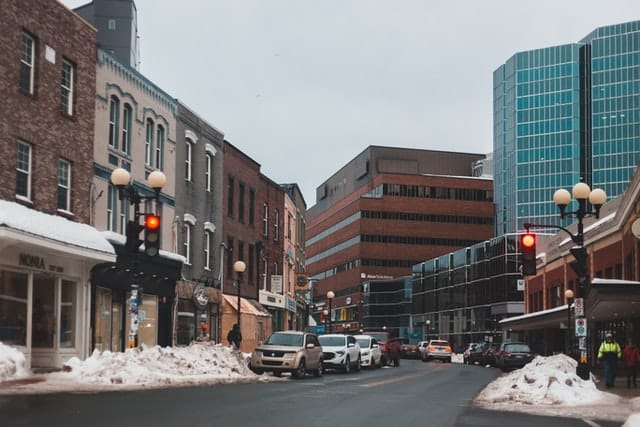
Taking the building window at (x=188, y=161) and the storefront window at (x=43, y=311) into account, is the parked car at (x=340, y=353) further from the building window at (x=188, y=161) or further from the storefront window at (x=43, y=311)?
the storefront window at (x=43, y=311)

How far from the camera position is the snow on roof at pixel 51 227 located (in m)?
24.0

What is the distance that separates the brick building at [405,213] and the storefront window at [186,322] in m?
102

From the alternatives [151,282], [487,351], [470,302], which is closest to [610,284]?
[151,282]

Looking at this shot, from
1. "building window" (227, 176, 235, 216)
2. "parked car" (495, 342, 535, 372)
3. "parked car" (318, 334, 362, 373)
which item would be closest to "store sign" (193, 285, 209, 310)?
"parked car" (318, 334, 362, 373)

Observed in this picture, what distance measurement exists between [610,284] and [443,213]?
115 m

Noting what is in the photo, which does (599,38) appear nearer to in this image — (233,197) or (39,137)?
(233,197)

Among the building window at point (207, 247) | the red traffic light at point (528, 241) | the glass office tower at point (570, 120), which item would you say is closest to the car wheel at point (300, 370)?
the red traffic light at point (528, 241)

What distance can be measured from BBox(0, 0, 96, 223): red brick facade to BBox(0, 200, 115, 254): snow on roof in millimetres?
627

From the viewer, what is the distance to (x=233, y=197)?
161 ft

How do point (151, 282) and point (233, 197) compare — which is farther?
point (233, 197)

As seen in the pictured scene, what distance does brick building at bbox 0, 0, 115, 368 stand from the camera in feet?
84.4

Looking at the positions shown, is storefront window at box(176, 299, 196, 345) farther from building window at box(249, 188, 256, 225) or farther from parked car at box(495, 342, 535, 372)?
parked car at box(495, 342, 535, 372)

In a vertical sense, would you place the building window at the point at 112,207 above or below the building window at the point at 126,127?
below

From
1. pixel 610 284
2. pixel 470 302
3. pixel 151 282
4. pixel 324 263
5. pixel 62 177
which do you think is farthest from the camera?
pixel 324 263
